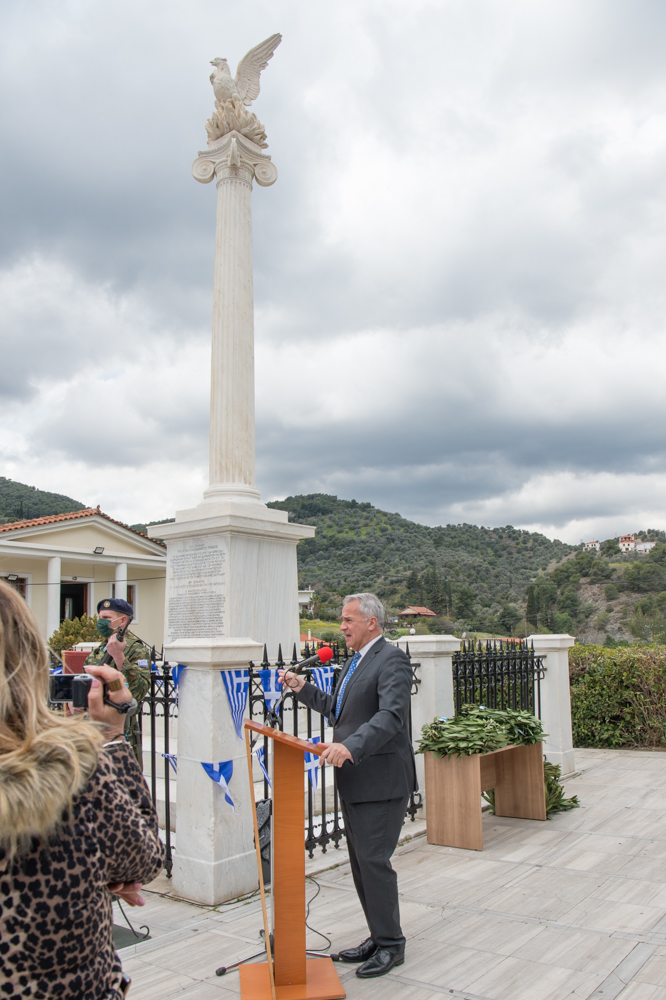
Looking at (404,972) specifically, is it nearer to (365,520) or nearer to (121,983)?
(121,983)

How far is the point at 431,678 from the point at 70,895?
5586 millimetres

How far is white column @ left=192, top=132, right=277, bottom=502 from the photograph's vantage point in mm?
10828

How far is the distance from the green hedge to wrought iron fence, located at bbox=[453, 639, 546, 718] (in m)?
2.71

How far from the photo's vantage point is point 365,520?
263 feet

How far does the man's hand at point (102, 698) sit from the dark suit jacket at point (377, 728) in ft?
5.75

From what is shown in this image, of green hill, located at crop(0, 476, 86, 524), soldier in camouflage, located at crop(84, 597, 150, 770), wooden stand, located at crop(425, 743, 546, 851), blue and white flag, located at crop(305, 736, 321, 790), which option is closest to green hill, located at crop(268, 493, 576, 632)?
green hill, located at crop(0, 476, 86, 524)

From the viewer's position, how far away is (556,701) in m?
8.75

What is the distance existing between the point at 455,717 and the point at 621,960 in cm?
278

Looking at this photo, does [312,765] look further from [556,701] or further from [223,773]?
[556,701]

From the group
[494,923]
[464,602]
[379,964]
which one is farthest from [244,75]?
[464,602]

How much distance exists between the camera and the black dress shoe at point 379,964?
373 cm

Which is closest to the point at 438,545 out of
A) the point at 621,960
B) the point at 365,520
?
the point at 365,520

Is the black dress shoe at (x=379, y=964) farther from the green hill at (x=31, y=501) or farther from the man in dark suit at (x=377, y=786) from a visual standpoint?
the green hill at (x=31, y=501)

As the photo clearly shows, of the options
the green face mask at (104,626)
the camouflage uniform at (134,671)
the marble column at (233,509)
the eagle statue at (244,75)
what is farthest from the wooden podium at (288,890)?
the eagle statue at (244,75)
